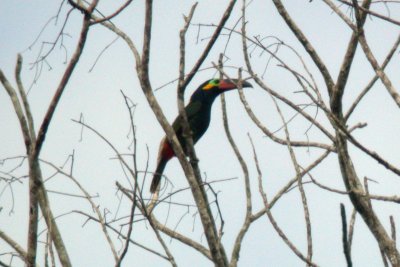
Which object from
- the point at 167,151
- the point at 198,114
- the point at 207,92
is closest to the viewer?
the point at 167,151

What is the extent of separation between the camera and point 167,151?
8.02 m

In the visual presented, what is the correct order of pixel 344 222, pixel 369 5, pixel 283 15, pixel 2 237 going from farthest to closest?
pixel 283 15
pixel 369 5
pixel 2 237
pixel 344 222

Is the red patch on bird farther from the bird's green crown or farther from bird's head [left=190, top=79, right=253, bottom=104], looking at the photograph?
the bird's green crown

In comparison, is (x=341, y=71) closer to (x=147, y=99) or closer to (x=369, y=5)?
(x=369, y=5)

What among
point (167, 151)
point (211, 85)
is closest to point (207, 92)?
point (211, 85)

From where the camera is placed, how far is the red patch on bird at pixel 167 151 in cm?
797

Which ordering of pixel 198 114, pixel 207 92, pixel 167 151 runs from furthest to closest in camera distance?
pixel 207 92, pixel 198 114, pixel 167 151

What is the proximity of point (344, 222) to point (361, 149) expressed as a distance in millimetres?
658

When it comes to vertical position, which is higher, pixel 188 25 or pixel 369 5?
pixel 188 25

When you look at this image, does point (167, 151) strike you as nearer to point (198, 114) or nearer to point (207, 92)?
point (198, 114)

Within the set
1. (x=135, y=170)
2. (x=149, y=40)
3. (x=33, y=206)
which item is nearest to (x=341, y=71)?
(x=149, y=40)

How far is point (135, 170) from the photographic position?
10.8ft

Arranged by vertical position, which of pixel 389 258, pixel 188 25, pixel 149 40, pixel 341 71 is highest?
pixel 188 25

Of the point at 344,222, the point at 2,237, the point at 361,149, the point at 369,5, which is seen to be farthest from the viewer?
the point at 369,5
